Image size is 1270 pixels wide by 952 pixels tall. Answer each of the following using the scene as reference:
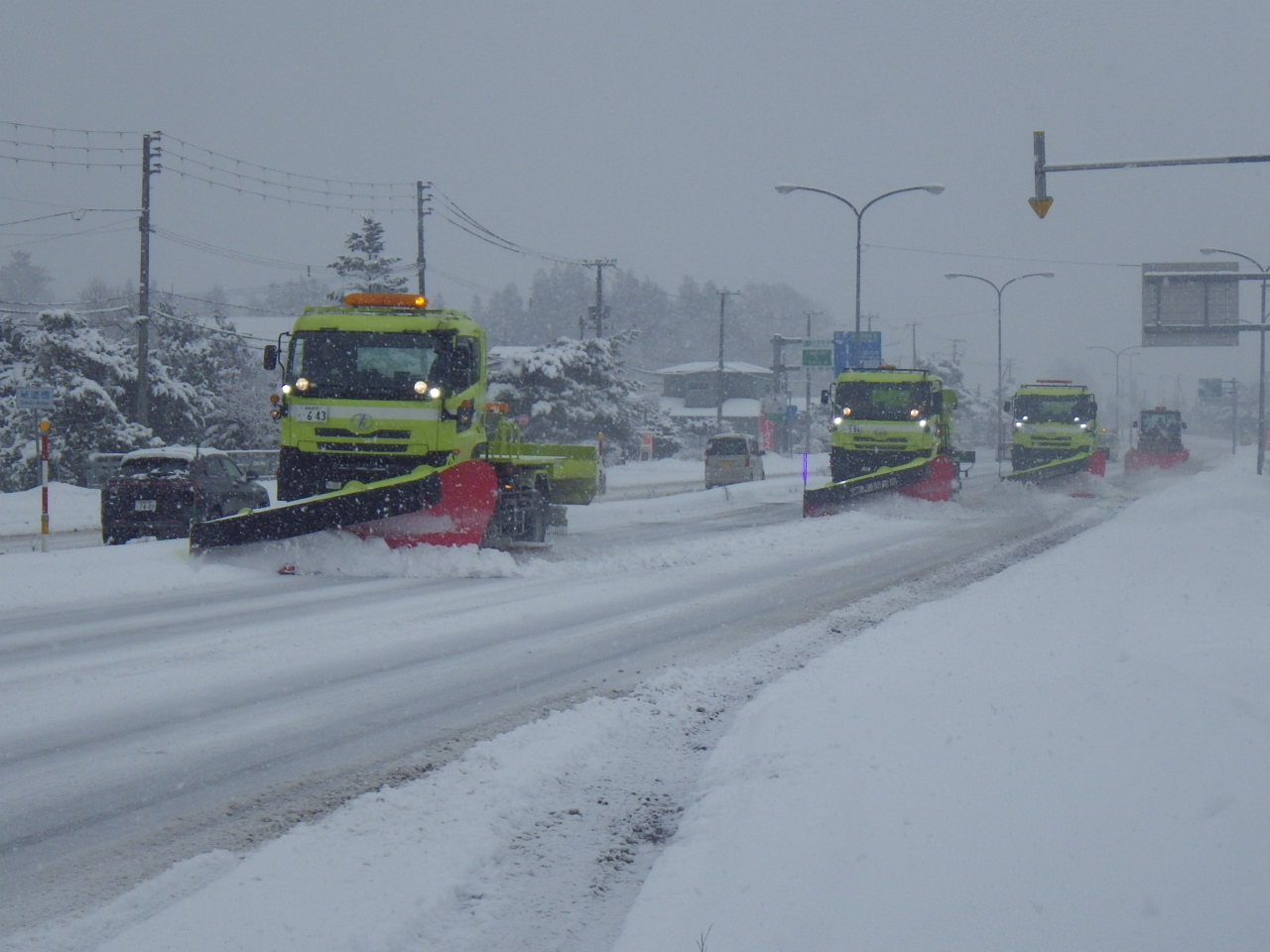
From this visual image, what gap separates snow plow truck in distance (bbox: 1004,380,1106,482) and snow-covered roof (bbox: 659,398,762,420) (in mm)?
53262

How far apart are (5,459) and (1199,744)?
36.1 meters

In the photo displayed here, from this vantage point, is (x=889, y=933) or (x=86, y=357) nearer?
(x=889, y=933)

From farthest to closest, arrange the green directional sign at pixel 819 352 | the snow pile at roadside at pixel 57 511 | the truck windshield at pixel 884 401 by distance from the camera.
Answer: the green directional sign at pixel 819 352 < the truck windshield at pixel 884 401 < the snow pile at roadside at pixel 57 511

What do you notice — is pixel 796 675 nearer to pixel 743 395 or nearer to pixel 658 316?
pixel 743 395

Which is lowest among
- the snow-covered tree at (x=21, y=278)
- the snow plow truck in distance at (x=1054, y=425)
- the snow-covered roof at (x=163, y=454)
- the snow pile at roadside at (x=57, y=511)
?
the snow pile at roadside at (x=57, y=511)

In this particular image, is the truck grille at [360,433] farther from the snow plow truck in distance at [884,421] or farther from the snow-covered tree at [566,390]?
the snow-covered tree at [566,390]

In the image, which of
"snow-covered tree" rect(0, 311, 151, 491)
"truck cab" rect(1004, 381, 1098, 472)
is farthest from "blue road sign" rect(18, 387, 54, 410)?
"truck cab" rect(1004, 381, 1098, 472)

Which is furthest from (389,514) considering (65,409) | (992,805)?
(65,409)

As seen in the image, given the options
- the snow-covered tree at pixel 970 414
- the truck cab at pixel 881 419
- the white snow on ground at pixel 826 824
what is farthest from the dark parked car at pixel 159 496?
the snow-covered tree at pixel 970 414

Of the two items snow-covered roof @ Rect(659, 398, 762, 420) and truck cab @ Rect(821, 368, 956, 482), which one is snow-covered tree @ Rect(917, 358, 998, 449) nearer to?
snow-covered roof @ Rect(659, 398, 762, 420)

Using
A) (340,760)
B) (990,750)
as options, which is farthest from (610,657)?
(990,750)

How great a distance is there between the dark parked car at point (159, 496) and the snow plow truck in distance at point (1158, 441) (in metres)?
42.0

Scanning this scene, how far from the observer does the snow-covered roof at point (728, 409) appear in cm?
9288

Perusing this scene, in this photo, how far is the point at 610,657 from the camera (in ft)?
30.5
